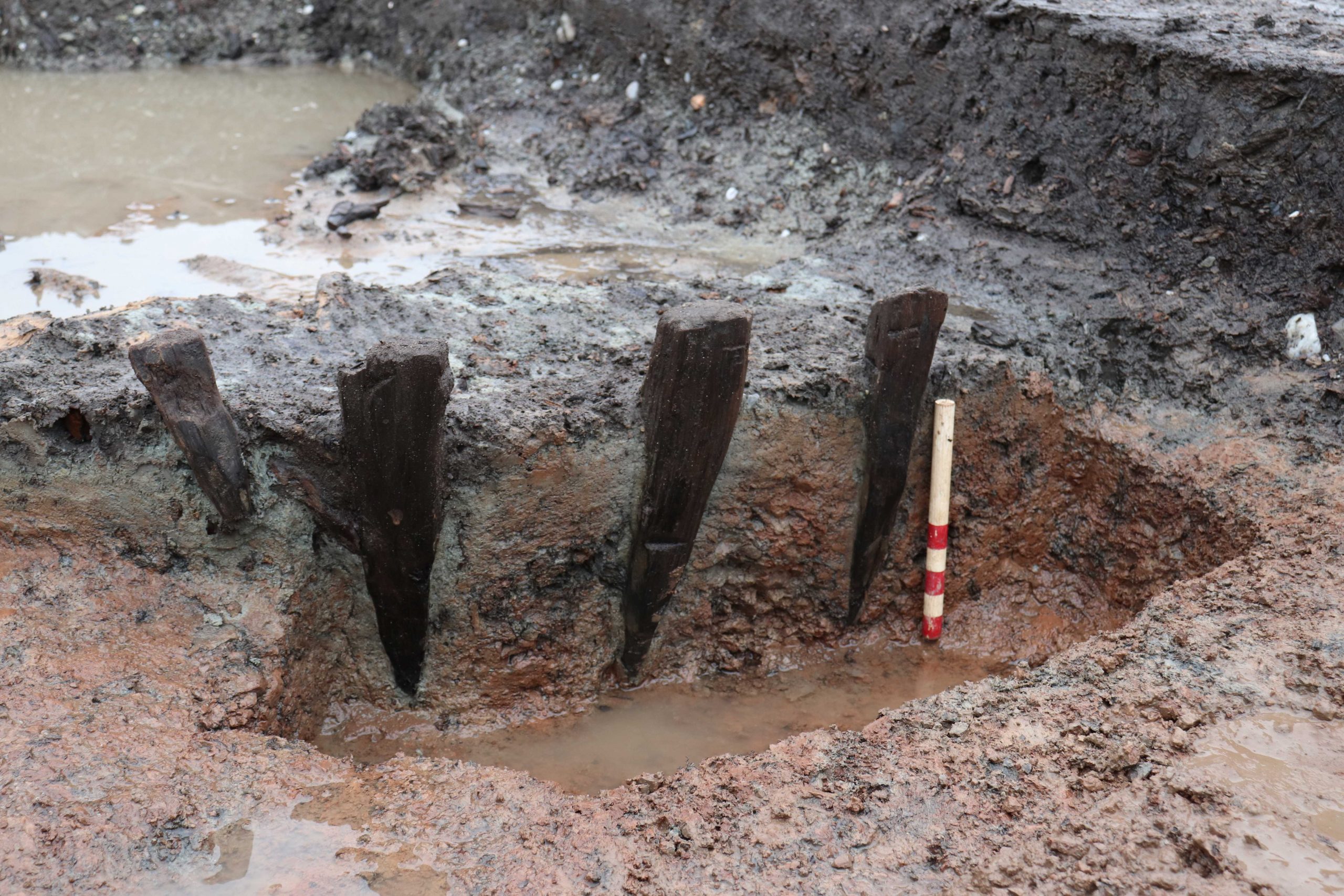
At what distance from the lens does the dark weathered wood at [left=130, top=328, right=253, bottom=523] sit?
2.82 metres

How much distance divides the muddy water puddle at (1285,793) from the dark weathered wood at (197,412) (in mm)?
2771

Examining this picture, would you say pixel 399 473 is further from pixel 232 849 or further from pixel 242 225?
pixel 242 225

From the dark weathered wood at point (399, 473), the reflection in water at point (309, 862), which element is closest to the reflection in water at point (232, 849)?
the reflection in water at point (309, 862)

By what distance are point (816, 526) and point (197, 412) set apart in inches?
86.6

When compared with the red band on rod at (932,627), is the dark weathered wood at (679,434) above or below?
above

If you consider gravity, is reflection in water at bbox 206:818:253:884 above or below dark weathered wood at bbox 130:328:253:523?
below

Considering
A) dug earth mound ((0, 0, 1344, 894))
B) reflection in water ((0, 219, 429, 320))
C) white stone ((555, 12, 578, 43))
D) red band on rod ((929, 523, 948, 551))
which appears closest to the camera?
dug earth mound ((0, 0, 1344, 894))

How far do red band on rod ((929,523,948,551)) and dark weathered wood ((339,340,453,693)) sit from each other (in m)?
1.90

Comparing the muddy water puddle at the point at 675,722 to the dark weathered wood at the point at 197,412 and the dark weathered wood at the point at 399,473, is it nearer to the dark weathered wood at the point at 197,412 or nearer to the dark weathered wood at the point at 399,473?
the dark weathered wood at the point at 399,473

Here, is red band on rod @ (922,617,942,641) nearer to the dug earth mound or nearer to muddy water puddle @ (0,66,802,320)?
the dug earth mound

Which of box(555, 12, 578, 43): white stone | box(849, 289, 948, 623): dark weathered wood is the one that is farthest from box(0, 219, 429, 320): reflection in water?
box(555, 12, 578, 43): white stone

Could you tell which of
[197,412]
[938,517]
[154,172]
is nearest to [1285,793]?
[938,517]

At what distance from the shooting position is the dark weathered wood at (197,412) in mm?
2818

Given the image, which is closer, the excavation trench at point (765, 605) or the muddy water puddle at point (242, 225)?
the excavation trench at point (765, 605)
